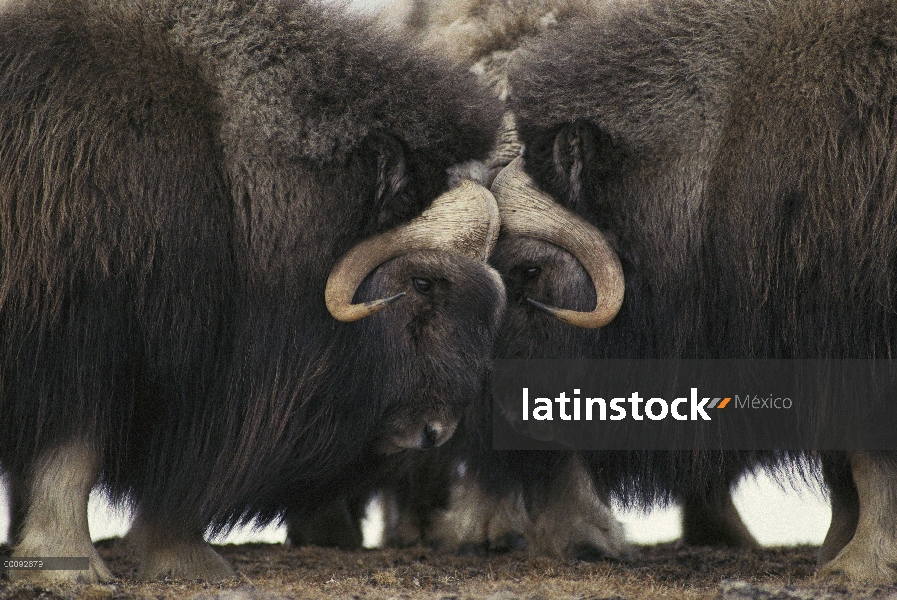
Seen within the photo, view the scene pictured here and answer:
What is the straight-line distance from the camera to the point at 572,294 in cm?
350

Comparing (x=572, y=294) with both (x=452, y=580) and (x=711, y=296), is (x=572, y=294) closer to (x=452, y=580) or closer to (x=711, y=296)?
(x=711, y=296)

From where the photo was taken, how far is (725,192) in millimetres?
3336

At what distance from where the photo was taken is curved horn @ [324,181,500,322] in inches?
126

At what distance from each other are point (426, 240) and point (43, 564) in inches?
48.4

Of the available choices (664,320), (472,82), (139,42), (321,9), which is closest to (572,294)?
(664,320)

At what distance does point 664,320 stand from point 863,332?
0.54m

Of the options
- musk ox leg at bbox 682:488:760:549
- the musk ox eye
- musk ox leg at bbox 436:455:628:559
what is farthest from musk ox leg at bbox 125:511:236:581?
musk ox leg at bbox 682:488:760:549

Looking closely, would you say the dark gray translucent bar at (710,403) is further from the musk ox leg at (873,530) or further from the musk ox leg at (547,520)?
the musk ox leg at (547,520)

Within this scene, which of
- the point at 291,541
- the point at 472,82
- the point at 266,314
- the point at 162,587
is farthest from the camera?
the point at 291,541

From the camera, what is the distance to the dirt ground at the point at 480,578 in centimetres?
284

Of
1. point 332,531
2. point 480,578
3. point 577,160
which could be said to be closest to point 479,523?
point 332,531

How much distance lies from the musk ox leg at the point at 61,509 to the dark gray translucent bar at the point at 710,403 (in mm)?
1197

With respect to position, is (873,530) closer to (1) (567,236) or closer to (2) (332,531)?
(1) (567,236)

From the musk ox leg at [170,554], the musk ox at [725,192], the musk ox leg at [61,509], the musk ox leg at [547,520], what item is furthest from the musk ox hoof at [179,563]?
the musk ox leg at [547,520]
